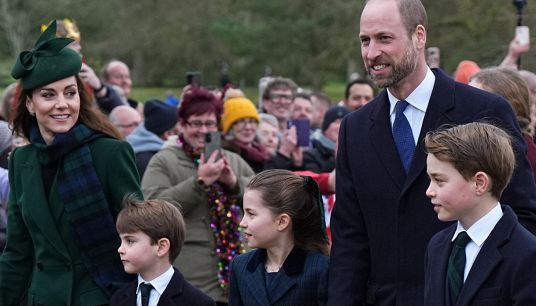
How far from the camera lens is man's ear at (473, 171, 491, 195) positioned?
4.20 meters

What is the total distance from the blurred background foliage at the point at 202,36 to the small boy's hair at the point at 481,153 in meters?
34.1

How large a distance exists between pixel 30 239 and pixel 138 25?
4719cm

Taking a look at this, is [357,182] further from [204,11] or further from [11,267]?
[204,11]

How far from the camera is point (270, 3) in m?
46.4

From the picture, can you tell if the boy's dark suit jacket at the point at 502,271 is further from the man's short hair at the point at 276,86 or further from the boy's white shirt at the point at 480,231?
the man's short hair at the point at 276,86

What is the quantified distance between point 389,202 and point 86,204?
1734 millimetres

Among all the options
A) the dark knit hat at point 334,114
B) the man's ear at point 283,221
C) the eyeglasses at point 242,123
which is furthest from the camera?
the dark knit hat at point 334,114

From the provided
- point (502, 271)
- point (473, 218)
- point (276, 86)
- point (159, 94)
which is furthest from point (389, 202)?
point (159, 94)

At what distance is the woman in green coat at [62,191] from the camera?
18.0ft

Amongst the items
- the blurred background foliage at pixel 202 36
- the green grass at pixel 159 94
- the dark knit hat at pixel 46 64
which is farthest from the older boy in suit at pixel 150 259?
the green grass at pixel 159 94

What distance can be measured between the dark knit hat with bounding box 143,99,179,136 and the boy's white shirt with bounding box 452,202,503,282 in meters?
5.82

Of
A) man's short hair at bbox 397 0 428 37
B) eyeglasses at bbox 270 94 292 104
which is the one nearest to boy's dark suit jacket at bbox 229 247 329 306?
man's short hair at bbox 397 0 428 37

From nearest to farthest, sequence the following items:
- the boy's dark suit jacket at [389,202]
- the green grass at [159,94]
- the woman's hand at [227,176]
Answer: the boy's dark suit jacket at [389,202], the woman's hand at [227,176], the green grass at [159,94]

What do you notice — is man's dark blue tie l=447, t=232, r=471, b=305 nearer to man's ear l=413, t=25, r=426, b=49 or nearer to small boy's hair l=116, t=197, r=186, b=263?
man's ear l=413, t=25, r=426, b=49
